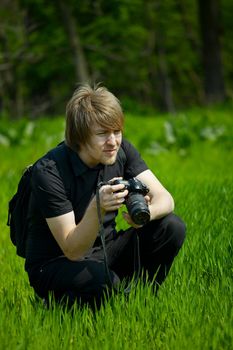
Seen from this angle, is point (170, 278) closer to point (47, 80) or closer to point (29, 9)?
point (29, 9)

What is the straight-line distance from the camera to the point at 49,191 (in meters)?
3.55

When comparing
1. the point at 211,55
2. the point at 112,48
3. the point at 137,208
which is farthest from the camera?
the point at 112,48

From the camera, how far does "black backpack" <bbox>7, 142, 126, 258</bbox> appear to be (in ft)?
12.1

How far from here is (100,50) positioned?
1814 centimetres

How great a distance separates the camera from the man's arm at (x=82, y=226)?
3330 mm

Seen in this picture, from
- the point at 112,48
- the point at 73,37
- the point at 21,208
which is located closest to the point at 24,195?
the point at 21,208

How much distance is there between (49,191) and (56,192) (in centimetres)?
3

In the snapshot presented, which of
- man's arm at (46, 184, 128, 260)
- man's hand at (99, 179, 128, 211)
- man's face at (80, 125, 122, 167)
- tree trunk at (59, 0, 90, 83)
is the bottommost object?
tree trunk at (59, 0, 90, 83)

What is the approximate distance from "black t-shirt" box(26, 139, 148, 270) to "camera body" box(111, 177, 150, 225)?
306 millimetres

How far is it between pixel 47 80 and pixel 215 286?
20.8 meters

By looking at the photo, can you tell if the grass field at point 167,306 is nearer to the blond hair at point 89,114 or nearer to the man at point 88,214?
the man at point 88,214

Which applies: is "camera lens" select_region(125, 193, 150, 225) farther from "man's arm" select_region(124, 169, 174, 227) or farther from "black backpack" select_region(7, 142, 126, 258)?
"black backpack" select_region(7, 142, 126, 258)

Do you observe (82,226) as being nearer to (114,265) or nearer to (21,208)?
(21,208)

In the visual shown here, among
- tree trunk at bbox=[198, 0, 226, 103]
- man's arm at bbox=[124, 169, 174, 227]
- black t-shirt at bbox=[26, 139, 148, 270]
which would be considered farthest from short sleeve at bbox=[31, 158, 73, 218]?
tree trunk at bbox=[198, 0, 226, 103]
